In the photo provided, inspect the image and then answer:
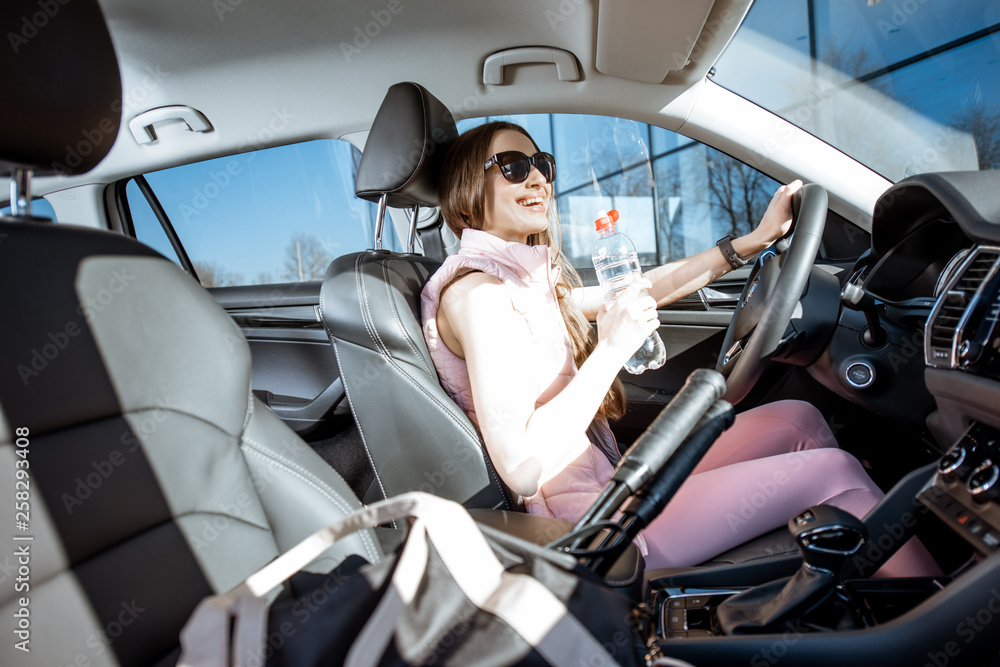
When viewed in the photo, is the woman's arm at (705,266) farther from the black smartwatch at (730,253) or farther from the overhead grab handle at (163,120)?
the overhead grab handle at (163,120)

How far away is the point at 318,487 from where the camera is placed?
96cm

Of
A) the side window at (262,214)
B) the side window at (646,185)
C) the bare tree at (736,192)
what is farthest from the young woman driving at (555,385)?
the side window at (262,214)

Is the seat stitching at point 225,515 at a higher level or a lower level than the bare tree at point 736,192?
lower

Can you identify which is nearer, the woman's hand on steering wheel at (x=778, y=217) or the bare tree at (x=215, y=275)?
the woman's hand on steering wheel at (x=778, y=217)

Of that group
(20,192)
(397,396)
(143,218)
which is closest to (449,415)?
(397,396)

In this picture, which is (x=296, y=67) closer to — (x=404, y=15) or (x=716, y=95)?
(x=404, y=15)

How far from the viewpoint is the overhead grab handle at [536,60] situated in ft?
6.18

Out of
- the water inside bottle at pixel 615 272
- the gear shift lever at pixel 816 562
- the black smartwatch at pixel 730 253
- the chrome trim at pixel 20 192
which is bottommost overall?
the gear shift lever at pixel 816 562

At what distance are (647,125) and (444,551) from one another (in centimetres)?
180

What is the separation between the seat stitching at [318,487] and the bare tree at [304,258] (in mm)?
2116

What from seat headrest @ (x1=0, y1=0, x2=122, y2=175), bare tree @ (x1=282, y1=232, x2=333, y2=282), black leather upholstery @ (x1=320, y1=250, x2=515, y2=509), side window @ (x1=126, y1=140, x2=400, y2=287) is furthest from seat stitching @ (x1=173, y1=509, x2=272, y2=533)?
bare tree @ (x1=282, y1=232, x2=333, y2=282)

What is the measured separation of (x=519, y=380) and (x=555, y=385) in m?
0.21

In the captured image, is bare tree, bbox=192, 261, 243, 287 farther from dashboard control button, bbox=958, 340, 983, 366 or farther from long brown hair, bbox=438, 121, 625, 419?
dashboard control button, bbox=958, 340, 983, 366

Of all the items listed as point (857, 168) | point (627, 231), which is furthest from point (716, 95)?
point (627, 231)
